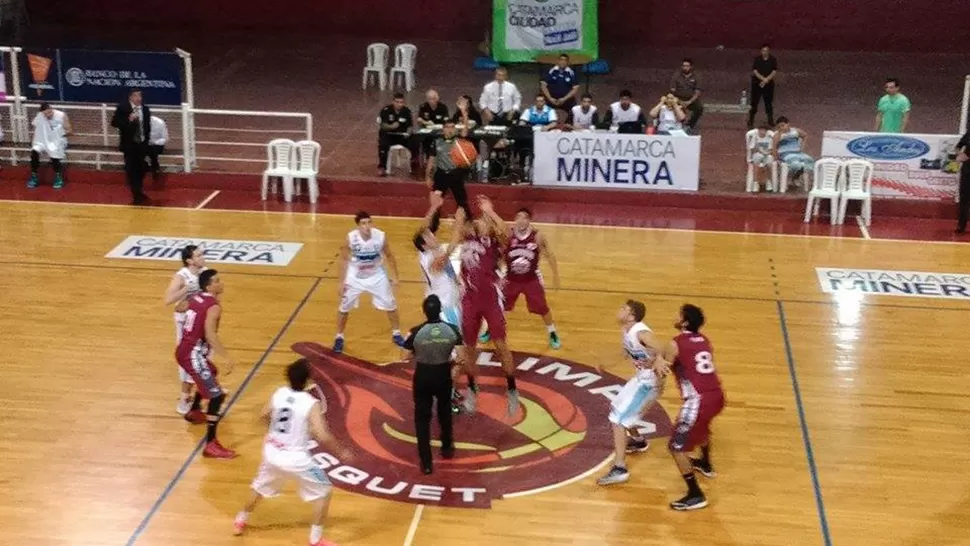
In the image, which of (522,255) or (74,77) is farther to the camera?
(74,77)

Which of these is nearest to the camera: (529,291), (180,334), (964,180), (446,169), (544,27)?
(180,334)

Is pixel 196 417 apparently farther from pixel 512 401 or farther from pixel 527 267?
pixel 527 267

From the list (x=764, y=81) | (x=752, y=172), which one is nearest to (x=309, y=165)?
(x=752, y=172)

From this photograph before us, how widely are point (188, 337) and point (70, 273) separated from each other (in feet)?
18.8

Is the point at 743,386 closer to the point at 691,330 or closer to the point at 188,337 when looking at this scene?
the point at 691,330

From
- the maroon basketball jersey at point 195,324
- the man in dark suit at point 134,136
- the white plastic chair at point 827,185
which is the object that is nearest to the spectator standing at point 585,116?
the white plastic chair at point 827,185

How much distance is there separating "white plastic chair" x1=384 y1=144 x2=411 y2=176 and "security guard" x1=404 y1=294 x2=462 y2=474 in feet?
33.1

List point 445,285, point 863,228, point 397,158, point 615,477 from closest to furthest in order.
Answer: point 615,477, point 445,285, point 863,228, point 397,158

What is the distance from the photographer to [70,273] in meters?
16.1

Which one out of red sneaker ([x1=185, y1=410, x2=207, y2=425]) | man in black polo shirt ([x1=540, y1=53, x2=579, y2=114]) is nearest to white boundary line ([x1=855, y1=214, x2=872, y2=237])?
man in black polo shirt ([x1=540, y1=53, x2=579, y2=114])

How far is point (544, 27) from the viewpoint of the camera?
86.8ft

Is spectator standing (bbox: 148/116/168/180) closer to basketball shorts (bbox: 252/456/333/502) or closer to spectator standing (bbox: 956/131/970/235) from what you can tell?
basketball shorts (bbox: 252/456/333/502)

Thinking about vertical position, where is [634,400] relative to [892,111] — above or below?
below

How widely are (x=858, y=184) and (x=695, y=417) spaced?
10.0 metres
